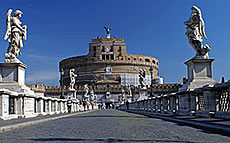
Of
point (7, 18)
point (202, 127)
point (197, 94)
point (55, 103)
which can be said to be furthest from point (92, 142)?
point (55, 103)

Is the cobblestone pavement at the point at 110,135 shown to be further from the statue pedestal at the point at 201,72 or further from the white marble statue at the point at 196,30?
the white marble statue at the point at 196,30

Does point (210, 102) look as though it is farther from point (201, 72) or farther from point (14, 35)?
point (14, 35)

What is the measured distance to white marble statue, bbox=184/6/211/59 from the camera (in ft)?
47.5

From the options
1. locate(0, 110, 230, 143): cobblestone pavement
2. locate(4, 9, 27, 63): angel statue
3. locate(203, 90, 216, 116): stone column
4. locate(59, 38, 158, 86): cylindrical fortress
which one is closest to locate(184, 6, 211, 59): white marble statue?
locate(203, 90, 216, 116): stone column

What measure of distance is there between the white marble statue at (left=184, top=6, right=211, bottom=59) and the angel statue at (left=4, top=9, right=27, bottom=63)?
7.46 meters

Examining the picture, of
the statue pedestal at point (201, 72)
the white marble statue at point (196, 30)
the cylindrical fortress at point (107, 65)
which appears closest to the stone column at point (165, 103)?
A: the statue pedestal at point (201, 72)

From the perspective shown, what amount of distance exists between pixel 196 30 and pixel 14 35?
8108 mm

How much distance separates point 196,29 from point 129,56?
101 m

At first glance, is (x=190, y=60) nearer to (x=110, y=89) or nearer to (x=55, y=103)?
(x=55, y=103)

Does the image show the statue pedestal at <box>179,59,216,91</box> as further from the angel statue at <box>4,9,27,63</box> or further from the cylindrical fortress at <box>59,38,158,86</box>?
the cylindrical fortress at <box>59,38,158,86</box>

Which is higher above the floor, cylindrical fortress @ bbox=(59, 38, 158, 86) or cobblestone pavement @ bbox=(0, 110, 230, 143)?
cylindrical fortress @ bbox=(59, 38, 158, 86)

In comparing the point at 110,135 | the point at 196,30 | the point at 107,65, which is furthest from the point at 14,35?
the point at 107,65

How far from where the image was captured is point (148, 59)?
121 meters

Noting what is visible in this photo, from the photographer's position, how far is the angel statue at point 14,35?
14484 millimetres
